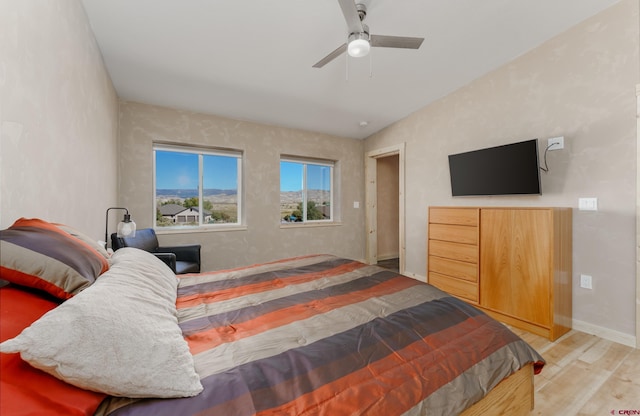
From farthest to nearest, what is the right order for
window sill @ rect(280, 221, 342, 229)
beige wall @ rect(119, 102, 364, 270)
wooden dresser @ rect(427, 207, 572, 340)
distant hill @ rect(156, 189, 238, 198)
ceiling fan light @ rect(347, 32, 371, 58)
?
1. window sill @ rect(280, 221, 342, 229)
2. distant hill @ rect(156, 189, 238, 198)
3. beige wall @ rect(119, 102, 364, 270)
4. wooden dresser @ rect(427, 207, 572, 340)
5. ceiling fan light @ rect(347, 32, 371, 58)

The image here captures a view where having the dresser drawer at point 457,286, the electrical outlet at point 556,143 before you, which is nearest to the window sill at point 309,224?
the dresser drawer at point 457,286

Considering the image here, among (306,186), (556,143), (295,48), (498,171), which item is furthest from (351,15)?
(306,186)

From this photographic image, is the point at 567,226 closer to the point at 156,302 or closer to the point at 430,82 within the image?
the point at 430,82

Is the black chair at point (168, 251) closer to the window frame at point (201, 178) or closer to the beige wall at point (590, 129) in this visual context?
the window frame at point (201, 178)

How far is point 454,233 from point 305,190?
257 cm

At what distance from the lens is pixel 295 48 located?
99.5 inches

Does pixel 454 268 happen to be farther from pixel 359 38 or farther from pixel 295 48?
pixel 295 48

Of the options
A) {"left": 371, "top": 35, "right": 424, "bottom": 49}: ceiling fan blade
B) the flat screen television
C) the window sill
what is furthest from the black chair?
the flat screen television

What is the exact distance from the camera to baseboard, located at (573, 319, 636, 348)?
2230 millimetres

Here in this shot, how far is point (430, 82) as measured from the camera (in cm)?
334

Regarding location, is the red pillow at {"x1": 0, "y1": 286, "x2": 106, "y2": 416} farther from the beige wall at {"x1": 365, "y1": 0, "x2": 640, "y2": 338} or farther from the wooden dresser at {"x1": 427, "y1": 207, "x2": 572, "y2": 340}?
the beige wall at {"x1": 365, "y1": 0, "x2": 640, "y2": 338}

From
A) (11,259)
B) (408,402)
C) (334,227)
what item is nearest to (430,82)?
(334,227)

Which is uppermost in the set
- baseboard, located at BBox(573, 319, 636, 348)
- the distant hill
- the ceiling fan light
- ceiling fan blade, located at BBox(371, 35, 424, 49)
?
ceiling fan blade, located at BBox(371, 35, 424, 49)

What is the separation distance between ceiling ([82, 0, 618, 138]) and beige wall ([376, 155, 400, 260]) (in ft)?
7.10
